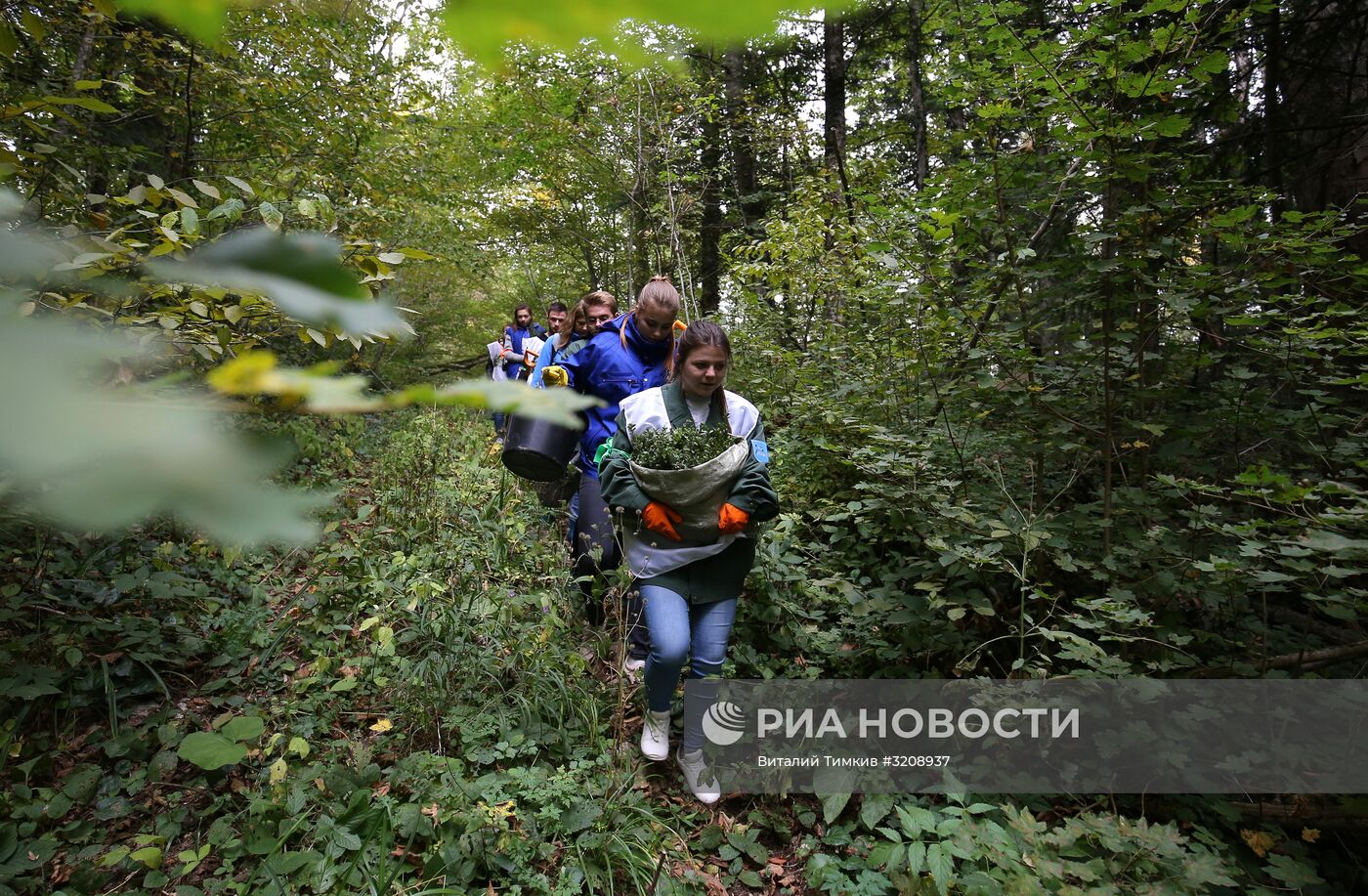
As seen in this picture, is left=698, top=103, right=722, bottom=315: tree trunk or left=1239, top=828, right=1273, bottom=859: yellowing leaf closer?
left=1239, top=828, right=1273, bottom=859: yellowing leaf

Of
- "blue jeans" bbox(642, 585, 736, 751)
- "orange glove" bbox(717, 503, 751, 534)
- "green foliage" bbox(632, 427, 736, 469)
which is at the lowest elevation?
"blue jeans" bbox(642, 585, 736, 751)

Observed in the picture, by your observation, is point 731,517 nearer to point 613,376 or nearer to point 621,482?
point 621,482

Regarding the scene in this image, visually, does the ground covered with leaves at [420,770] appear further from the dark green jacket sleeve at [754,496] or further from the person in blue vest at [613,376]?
the dark green jacket sleeve at [754,496]

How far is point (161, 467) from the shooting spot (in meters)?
0.32

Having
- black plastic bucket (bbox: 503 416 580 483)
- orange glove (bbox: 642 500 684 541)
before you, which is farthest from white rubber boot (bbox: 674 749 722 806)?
black plastic bucket (bbox: 503 416 580 483)

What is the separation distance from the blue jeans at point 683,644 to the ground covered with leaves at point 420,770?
0.19 metres

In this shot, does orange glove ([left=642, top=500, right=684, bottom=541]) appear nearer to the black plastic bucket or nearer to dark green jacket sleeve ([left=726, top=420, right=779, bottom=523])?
dark green jacket sleeve ([left=726, top=420, right=779, bottom=523])

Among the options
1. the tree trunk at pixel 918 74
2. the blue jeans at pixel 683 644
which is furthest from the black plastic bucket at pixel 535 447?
the tree trunk at pixel 918 74

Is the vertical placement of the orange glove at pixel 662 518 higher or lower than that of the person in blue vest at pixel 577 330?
lower

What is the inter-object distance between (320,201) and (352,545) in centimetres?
241

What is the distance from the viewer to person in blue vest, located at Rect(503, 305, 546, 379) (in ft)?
17.9

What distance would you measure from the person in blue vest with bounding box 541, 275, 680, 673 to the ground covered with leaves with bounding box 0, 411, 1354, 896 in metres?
0.33

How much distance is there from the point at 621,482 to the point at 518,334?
167 inches

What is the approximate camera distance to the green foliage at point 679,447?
2285mm
